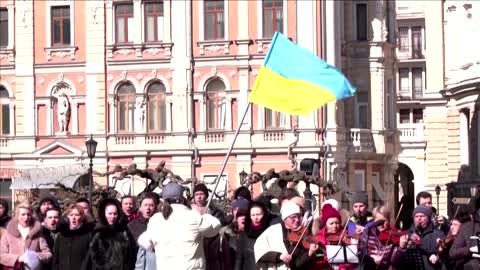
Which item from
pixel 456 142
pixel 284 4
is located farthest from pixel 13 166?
pixel 456 142

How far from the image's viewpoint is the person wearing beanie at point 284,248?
763 inches

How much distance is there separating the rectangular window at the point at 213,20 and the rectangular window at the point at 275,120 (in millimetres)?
3130

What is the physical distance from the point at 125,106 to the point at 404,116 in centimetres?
3446

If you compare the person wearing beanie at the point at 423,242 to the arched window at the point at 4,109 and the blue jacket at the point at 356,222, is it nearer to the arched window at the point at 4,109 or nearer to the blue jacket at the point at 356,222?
the blue jacket at the point at 356,222

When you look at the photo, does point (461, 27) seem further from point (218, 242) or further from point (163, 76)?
point (218, 242)

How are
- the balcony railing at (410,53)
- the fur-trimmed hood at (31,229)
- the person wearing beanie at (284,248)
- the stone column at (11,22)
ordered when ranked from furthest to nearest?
the balcony railing at (410,53), the stone column at (11,22), the fur-trimmed hood at (31,229), the person wearing beanie at (284,248)

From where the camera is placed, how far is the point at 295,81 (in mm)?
22469

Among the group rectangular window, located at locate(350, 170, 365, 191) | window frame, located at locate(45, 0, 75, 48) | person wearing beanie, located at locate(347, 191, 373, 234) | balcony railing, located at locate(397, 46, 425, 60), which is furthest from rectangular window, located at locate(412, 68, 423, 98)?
person wearing beanie, located at locate(347, 191, 373, 234)

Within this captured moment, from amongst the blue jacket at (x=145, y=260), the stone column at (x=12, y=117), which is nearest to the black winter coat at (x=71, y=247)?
the blue jacket at (x=145, y=260)

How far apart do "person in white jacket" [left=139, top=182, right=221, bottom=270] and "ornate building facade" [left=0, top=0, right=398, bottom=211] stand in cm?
3812

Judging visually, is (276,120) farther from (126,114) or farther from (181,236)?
(181,236)

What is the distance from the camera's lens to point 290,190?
23.3 metres

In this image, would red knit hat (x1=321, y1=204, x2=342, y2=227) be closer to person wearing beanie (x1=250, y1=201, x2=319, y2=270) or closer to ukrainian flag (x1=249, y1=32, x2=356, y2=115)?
person wearing beanie (x1=250, y1=201, x2=319, y2=270)

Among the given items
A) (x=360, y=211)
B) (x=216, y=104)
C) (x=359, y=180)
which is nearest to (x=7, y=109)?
(x=216, y=104)
